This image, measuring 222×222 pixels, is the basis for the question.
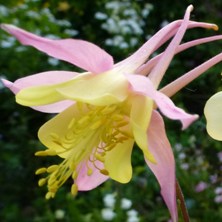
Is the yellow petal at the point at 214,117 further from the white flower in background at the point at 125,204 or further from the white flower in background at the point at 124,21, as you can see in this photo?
the white flower in background at the point at 124,21

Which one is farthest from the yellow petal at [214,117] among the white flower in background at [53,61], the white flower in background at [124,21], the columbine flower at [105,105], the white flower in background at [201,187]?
the white flower in background at [124,21]

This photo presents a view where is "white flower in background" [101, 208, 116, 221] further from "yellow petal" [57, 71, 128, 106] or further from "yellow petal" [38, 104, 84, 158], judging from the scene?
"yellow petal" [57, 71, 128, 106]

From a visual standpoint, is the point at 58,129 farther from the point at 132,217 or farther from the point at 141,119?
the point at 132,217

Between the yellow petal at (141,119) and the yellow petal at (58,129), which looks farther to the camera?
the yellow petal at (58,129)

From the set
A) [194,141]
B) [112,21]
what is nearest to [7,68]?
[112,21]

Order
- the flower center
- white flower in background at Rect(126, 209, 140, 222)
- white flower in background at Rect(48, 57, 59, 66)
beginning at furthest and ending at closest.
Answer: white flower in background at Rect(48, 57, 59, 66) → white flower in background at Rect(126, 209, 140, 222) → the flower center

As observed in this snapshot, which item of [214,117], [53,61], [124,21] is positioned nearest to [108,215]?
[53,61]

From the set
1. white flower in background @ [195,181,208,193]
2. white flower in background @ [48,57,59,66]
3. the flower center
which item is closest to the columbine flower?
the flower center
